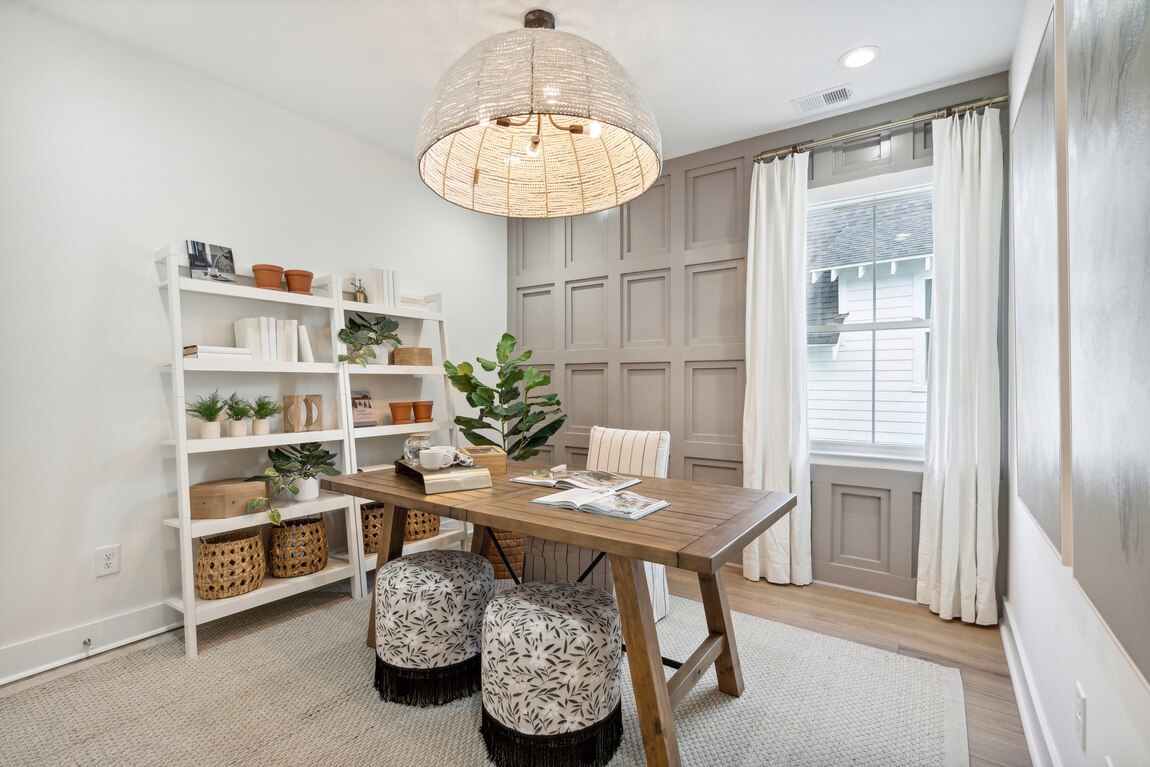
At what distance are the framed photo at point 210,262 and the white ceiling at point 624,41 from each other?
2.90 ft

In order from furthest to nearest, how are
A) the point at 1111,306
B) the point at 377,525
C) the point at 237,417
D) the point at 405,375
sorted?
the point at 405,375 → the point at 377,525 → the point at 237,417 → the point at 1111,306

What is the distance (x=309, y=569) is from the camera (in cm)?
274

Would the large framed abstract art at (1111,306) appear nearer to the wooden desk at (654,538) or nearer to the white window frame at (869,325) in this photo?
the wooden desk at (654,538)

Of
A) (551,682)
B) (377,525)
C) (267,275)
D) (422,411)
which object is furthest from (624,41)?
(377,525)

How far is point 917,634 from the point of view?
8.06ft

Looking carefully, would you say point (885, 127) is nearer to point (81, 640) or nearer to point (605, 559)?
point (605, 559)

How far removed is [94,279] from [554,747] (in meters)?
2.64

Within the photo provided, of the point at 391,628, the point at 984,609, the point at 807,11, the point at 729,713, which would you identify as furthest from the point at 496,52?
the point at 984,609

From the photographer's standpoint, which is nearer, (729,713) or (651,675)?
(651,675)

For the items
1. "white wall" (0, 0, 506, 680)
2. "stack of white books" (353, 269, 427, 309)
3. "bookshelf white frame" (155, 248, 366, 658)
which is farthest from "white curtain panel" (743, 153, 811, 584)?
"white wall" (0, 0, 506, 680)

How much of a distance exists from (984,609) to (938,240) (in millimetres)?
1763

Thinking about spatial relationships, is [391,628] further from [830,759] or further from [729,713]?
[830,759]

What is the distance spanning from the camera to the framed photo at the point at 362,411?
3.09 m

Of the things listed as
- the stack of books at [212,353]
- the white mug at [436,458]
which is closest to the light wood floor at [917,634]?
the white mug at [436,458]
